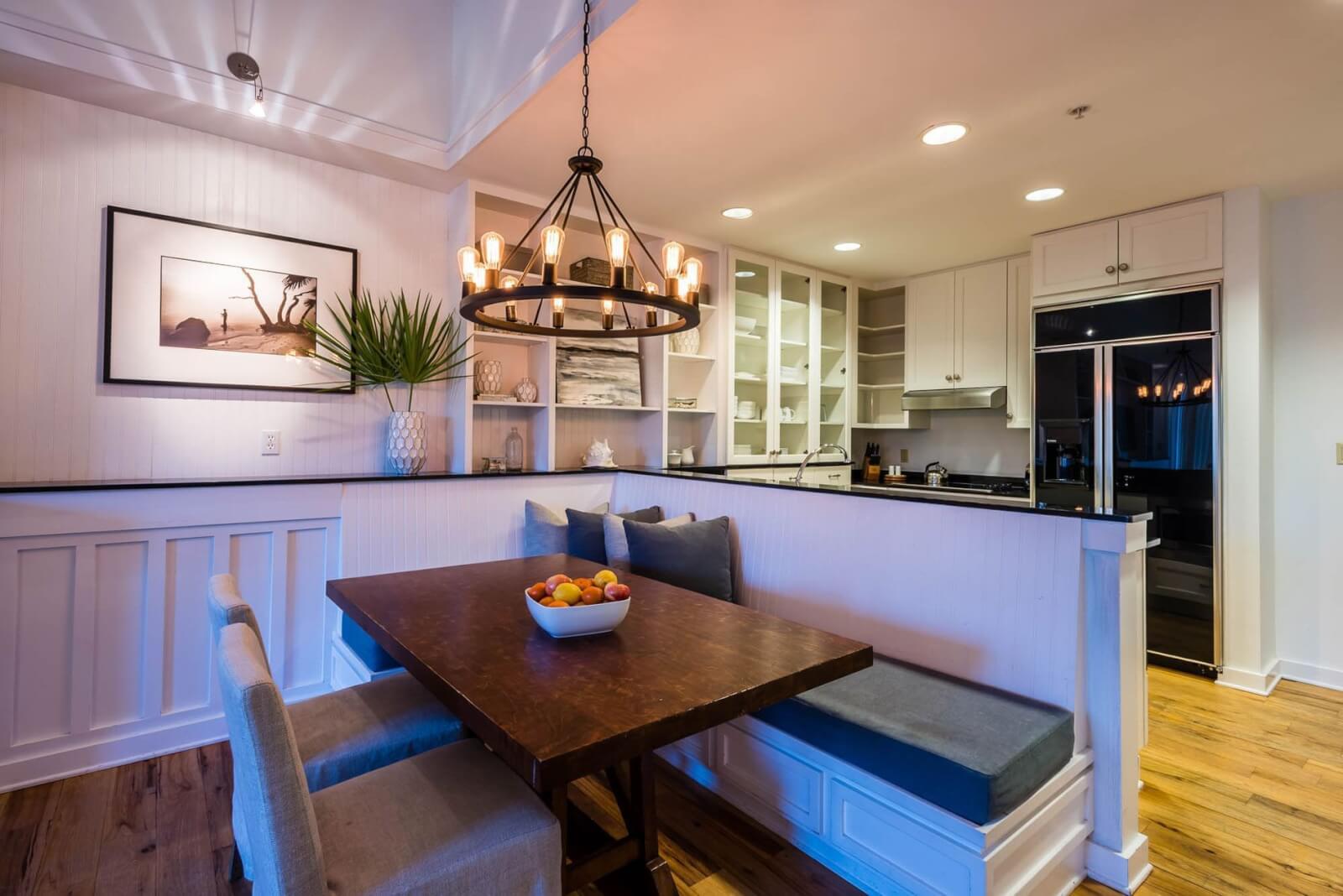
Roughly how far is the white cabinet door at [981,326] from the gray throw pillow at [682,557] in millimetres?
2859

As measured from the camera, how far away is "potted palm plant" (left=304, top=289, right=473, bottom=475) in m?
2.96

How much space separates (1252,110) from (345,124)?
3.62 m

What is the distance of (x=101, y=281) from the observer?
2479 mm

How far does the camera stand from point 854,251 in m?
4.32

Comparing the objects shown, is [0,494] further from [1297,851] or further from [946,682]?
[1297,851]

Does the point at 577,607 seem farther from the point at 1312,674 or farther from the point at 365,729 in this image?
the point at 1312,674

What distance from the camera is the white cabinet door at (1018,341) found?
4.26 m

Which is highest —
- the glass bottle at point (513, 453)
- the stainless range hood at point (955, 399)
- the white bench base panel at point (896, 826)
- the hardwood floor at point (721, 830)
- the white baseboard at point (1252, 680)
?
the stainless range hood at point (955, 399)

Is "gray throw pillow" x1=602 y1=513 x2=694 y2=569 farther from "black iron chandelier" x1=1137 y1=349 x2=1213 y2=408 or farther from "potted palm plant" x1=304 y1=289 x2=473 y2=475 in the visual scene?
"black iron chandelier" x1=1137 y1=349 x2=1213 y2=408

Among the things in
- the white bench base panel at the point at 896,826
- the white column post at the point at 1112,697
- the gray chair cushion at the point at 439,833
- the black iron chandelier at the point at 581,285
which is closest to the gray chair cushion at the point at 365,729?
the gray chair cushion at the point at 439,833

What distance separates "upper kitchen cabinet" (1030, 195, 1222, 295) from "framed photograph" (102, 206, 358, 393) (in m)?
3.87

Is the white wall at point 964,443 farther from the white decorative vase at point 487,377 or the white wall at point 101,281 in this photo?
the white wall at point 101,281

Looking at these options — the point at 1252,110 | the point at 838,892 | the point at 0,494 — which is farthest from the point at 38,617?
the point at 1252,110

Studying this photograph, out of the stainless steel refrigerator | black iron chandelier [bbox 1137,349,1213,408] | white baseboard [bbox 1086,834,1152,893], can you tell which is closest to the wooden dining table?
white baseboard [bbox 1086,834,1152,893]
